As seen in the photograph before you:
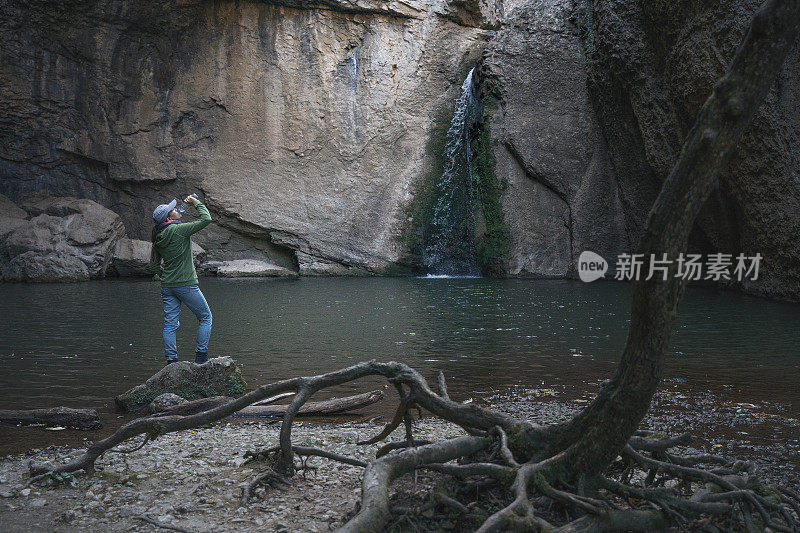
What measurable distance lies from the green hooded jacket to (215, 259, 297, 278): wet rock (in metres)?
18.7

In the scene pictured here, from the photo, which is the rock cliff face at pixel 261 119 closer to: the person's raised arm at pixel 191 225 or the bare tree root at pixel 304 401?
the person's raised arm at pixel 191 225

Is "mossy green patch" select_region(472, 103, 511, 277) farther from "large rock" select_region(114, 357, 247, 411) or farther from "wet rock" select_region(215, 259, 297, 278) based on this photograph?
"large rock" select_region(114, 357, 247, 411)

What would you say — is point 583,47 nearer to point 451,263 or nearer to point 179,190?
point 451,263

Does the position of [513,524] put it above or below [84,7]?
below

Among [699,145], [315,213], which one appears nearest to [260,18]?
[315,213]

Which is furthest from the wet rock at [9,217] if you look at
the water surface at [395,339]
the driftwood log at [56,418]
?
the driftwood log at [56,418]

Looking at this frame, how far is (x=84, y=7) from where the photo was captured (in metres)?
24.5

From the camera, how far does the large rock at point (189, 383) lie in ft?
20.9

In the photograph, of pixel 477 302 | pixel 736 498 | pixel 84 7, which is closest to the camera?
pixel 736 498

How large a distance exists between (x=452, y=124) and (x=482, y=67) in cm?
305

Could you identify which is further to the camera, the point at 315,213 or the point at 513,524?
the point at 315,213

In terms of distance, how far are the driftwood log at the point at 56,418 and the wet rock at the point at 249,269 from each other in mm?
20064

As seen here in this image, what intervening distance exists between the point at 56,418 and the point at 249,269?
2063 centimetres

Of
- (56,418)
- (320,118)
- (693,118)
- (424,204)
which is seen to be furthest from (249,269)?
(56,418)
